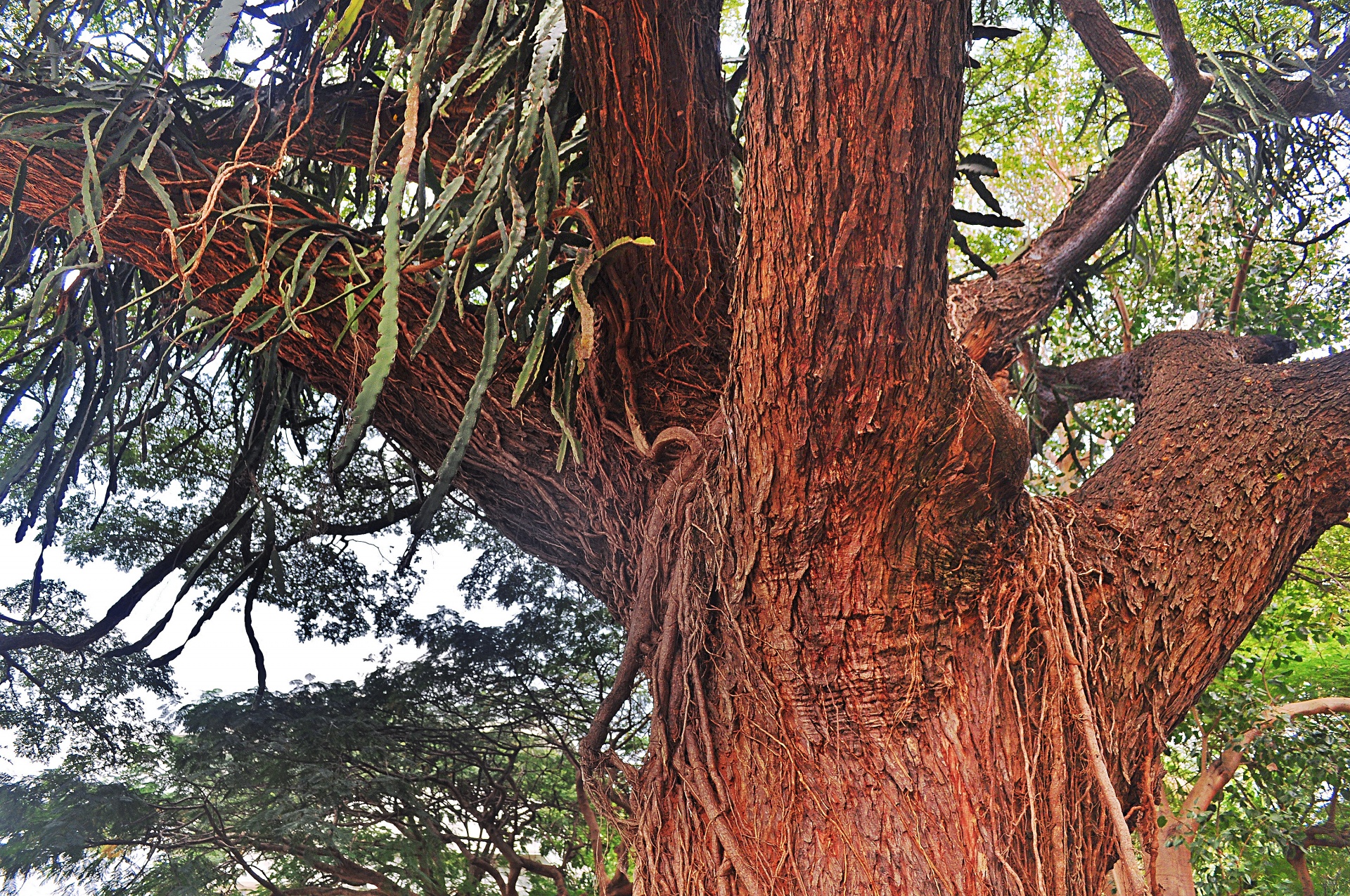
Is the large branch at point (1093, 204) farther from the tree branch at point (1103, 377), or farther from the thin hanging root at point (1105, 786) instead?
the thin hanging root at point (1105, 786)

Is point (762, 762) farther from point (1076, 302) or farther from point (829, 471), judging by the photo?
point (1076, 302)

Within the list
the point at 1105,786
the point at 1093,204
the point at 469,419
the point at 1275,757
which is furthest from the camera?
the point at 1275,757

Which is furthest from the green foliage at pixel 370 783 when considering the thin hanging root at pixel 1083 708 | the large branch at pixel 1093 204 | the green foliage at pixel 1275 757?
the green foliage at pixel 1275 757

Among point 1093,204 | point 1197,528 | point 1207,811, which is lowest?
point 1207,811

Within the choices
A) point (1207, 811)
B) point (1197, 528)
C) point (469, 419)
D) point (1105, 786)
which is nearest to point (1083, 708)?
point (1105, 786)

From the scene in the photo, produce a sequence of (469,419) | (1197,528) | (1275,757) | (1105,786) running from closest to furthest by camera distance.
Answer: (469,419) < (1105,786) < (1197,528) < (1275,757)

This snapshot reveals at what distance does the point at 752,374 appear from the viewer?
3.40ft

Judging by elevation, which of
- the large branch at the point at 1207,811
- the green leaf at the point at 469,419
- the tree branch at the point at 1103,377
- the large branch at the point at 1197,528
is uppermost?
the tree branch at the point at 1103,377

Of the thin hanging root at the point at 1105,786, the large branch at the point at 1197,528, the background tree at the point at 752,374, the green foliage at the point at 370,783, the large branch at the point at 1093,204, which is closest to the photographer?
the background tree at the point at 752,374

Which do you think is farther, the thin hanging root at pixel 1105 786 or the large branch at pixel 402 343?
the large branch at pixel 402 343

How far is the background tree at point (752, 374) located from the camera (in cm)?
95

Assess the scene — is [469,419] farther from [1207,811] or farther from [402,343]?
[1207,811]

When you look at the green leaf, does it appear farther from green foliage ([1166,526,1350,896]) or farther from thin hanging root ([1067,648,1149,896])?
green foliage ([1166,526,1350,896])

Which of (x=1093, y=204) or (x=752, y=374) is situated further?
(x=1093, y=204)
